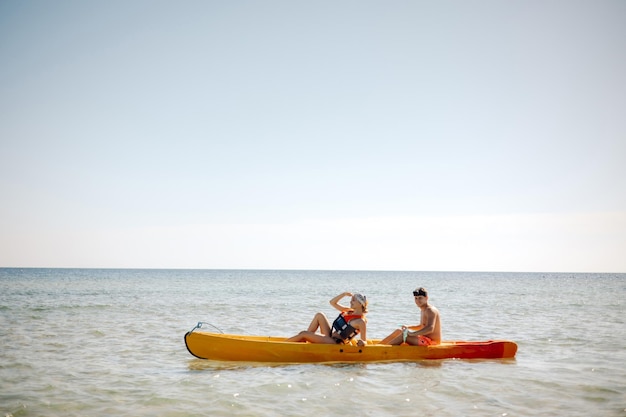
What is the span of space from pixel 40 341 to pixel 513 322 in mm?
15718

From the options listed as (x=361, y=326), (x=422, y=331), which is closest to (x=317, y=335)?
(x=361, y=326)

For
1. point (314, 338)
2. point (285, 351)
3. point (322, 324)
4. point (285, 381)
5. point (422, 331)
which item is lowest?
point (285, 381)

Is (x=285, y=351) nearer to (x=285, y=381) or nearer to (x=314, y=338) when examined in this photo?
(x=314, y=338)

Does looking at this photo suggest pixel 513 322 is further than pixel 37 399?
Yes

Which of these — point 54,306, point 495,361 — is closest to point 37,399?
point 495,361

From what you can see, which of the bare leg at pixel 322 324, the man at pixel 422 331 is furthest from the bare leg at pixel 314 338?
the man at pixel 422 331

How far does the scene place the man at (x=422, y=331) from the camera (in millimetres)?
9828

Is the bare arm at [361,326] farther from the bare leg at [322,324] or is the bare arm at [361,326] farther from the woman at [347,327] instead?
the bare leg at [322,324]

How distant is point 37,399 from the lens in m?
6.89

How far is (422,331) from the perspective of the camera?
10.0 m

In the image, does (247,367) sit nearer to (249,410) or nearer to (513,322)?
(249,410)

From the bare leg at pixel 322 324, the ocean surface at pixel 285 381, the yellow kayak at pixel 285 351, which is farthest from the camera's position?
the bare leg at pixel 322 324

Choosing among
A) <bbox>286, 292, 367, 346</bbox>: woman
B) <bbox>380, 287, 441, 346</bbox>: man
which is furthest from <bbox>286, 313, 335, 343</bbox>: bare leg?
<bbox>380, 287, 441, 346</bbox>: man

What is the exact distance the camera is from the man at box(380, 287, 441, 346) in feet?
32.2
